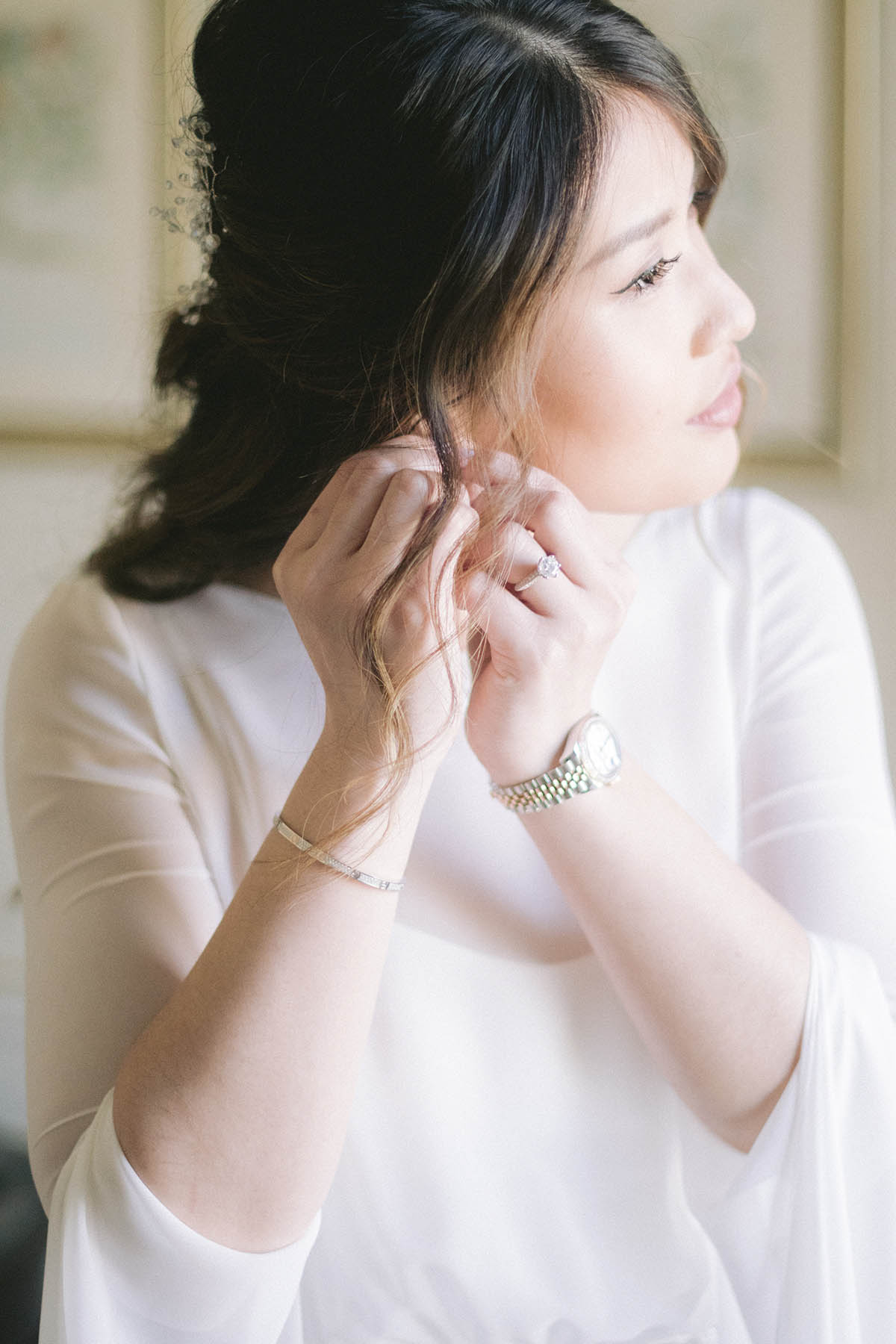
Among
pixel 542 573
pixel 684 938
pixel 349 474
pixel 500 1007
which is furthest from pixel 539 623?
pixel 500 1007

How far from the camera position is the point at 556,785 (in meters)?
0.80

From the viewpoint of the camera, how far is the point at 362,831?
2.46ft

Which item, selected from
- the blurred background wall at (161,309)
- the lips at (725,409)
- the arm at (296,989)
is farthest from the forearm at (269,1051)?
the blurred background wall at (161,309)

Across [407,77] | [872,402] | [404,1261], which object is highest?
[407,77]

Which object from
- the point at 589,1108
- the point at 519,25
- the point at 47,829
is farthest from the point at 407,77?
the point at 589,1108

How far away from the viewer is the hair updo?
0.74m

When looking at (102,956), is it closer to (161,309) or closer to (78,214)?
(161,309)

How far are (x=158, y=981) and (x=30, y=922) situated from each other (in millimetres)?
186

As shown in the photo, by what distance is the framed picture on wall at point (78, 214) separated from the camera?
54.0 inches

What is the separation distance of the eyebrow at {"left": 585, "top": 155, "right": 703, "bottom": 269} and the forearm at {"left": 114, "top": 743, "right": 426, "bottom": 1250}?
0.40 metres

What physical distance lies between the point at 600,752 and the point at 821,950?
0.85 ft

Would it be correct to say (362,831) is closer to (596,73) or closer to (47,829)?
(47,829)

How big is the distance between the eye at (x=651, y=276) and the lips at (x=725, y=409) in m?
0.12

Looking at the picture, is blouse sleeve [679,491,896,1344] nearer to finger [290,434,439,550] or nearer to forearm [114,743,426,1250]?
forearm [114,743,426,1250]
